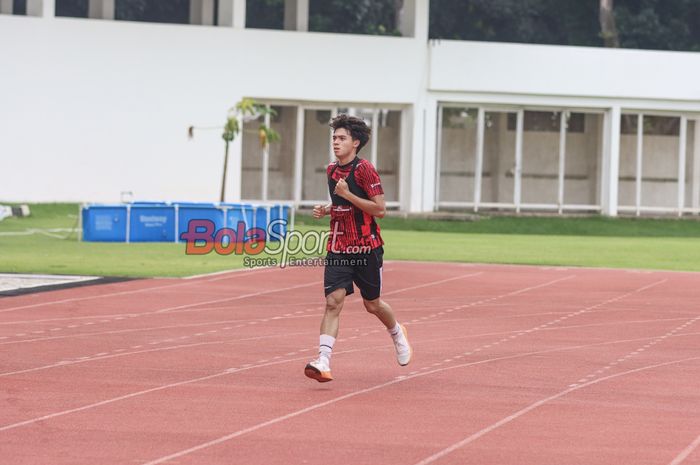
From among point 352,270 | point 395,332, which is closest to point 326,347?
point 352,270

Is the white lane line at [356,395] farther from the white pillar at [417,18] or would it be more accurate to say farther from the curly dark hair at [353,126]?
the white pillar at [417,18]

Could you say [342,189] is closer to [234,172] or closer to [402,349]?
[402,349]

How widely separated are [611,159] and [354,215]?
1282 inches

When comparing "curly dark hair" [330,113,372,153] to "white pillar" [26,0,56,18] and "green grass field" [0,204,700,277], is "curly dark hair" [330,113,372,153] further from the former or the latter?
"white pillar" [26,0,56,18]

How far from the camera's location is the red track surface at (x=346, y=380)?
838cm

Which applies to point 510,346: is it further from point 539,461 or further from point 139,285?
point 139,285

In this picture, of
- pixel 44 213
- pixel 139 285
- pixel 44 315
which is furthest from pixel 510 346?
pixel 44 213

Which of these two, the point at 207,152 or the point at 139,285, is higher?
the point at 207,152

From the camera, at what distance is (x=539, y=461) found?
8.03 meters

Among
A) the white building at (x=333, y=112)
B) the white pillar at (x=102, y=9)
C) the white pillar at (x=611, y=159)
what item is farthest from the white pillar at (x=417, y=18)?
the white pillar at (x=102, y=9)

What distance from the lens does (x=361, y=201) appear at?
36.4 ft

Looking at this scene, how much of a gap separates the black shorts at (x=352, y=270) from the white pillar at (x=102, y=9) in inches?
1303

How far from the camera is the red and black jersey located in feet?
36.8

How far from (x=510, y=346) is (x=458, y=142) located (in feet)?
95.9
